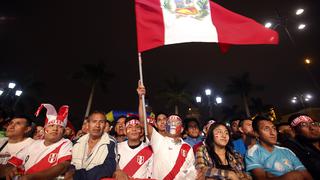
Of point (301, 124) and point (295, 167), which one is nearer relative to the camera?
point (295, 167)

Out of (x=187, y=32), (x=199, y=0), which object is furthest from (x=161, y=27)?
(x=199, y=0)

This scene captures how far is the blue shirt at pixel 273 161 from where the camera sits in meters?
4.30

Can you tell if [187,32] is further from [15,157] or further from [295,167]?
[15,157]

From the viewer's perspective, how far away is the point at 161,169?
183 inches

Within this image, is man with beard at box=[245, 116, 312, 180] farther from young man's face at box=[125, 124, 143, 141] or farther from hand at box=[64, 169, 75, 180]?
hand at box=[64, 169, 75, 180]

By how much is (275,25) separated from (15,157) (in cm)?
1304

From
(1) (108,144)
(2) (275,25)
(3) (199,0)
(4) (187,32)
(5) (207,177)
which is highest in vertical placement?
(2) (275,25)

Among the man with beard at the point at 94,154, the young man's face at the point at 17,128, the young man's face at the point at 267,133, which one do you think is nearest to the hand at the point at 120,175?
the man with beard at the point at 94,154

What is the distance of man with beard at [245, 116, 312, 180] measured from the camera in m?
4.17

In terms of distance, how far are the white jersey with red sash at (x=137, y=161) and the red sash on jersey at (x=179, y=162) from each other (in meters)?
0.44

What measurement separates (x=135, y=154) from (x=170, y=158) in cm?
73

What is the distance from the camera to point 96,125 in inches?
177

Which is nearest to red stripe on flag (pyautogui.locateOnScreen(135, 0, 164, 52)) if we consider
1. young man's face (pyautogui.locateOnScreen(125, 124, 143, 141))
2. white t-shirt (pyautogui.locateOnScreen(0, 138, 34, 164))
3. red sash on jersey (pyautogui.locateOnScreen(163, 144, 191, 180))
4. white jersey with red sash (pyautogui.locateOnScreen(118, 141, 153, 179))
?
young man's face (pyautogui.locateOnScreen(125, 124, 143, 141))

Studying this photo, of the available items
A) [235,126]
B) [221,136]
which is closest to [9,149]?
[221,136]
